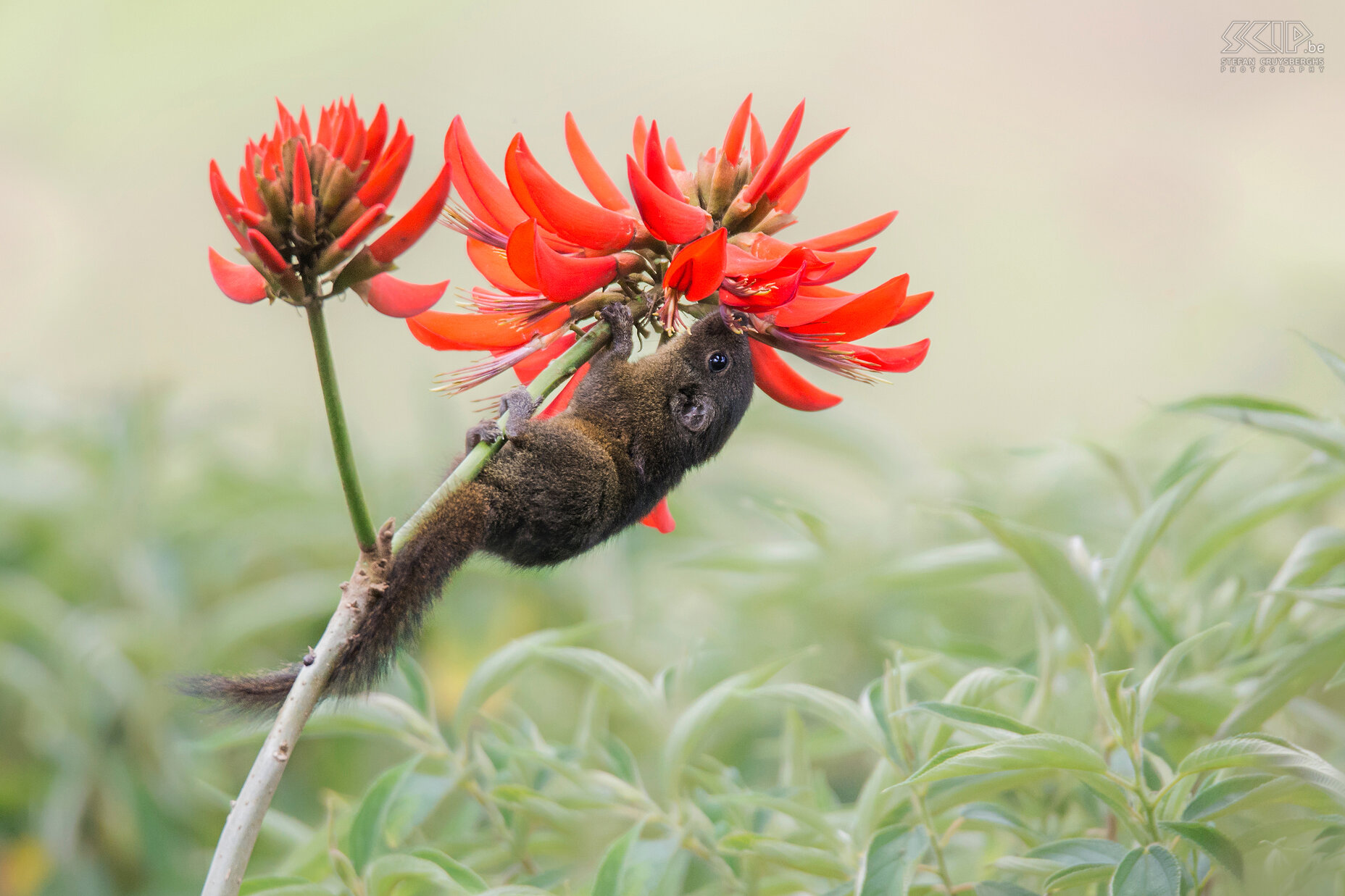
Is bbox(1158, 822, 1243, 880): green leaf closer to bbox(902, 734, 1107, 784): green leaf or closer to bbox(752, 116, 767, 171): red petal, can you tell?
bbox(902, 734, 1107, 784): green leaf

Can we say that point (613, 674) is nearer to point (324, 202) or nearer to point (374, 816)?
point (374, 816)

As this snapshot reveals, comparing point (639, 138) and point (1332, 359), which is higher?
point (639, 138)

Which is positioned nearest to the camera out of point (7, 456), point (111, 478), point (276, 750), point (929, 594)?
point (276, 750)

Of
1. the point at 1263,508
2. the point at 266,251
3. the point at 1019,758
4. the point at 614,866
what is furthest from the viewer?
the point at 1263,508

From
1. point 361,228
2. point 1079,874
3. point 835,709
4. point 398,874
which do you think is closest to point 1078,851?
point 1079,874

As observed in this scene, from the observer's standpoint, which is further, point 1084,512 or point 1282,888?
point 1084,512

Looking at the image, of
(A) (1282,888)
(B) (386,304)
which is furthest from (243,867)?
(A) (1282,888)

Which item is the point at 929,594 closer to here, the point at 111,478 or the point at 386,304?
the point at 386,304
